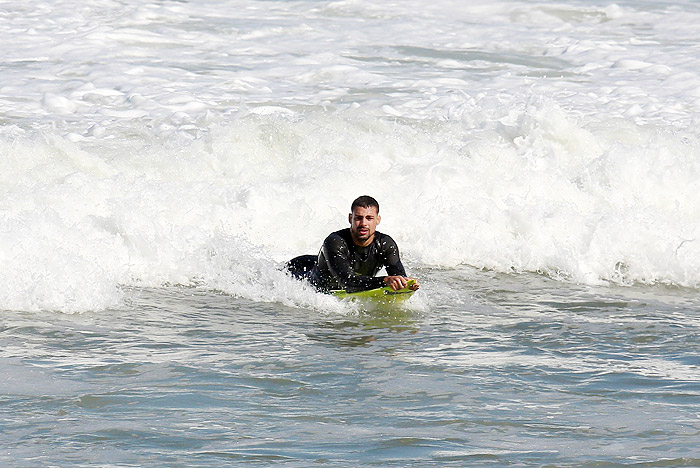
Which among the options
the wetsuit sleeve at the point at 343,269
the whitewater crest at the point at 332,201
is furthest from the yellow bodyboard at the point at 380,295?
the whitewater crest at the point at 332,201

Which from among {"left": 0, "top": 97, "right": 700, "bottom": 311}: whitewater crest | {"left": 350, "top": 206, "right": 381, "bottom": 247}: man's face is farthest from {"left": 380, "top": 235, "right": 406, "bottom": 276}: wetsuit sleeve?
{"left": 0, "top": 97, "right": 700, "bottom": 311}: whitewater crest

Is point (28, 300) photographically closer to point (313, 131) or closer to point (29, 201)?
point (29, 201)

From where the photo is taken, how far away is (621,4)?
23594mm

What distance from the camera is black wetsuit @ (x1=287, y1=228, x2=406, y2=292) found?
8.94 metres

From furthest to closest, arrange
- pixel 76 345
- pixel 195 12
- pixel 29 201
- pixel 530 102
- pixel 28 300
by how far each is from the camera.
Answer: pixel 195 12 < pixel 530 102 < pixel 29 201 < pixel 28 300 < pixel 76 345

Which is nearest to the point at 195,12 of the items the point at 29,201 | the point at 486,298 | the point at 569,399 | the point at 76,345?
the point at 29,201

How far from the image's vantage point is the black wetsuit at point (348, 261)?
8.94 meters

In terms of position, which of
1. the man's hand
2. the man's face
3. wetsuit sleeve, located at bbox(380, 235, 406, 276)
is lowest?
the man's hand

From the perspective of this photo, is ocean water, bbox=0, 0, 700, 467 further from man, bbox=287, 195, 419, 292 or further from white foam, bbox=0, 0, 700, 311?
man, bbox=287, 195, 419, 292

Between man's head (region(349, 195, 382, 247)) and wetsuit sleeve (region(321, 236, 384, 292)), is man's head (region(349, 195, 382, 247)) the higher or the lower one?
the higher one

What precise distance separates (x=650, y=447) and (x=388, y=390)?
5.47 ft

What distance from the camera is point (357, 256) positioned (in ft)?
30.0

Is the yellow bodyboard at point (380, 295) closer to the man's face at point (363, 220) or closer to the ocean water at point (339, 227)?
the ocean water at point (339, 227)

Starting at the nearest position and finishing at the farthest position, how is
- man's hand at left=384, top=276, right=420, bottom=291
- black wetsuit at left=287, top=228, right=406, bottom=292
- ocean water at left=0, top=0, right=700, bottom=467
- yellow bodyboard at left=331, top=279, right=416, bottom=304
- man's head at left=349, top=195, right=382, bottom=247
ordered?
ocean water at left=0, top=0, right=700, bottom=467, man's hand at left=384, top=276, right=420, bottom=291, yellow bodyboard at left=331, top=279, right=416, bottom=304, man's head at left=349, top=195, right=382, bottom=247, black wetsuit at left=287, top=228, right=406, bottom=292
